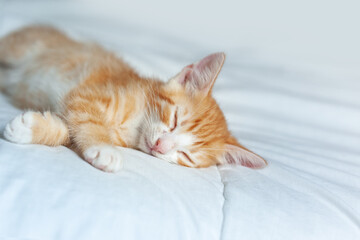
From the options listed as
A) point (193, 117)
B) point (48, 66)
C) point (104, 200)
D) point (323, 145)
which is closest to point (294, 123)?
point (323, 145)

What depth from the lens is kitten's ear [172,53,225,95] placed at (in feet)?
4.89

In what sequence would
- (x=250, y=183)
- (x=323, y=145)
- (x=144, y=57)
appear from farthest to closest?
(x=144, y=57) < (x=323, y=145) < (x=250, y=183)

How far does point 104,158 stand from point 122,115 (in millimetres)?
396

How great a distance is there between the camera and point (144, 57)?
2.33m

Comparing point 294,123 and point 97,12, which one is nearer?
point 294,123

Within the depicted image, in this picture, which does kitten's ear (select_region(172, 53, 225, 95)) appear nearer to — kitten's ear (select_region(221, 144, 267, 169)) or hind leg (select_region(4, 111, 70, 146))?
kitten's ear (select_region(221, 144, 267, 169))

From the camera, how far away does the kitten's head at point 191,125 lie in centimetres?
136

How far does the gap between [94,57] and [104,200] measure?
108 centimetres

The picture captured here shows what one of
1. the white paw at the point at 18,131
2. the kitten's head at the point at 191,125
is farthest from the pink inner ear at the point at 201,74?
the white paw at the point at 18,131

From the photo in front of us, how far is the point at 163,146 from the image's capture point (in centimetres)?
133

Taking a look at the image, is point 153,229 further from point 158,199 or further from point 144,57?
point 144,57

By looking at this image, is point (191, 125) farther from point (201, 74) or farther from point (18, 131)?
point (18, 131)

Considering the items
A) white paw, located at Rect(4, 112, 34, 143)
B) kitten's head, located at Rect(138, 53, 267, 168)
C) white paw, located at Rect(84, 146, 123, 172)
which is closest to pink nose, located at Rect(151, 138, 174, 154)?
kitten's head, located at Rect(138, 53, 267, 168)

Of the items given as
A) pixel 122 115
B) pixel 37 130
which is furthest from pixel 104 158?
pixel 122 115
